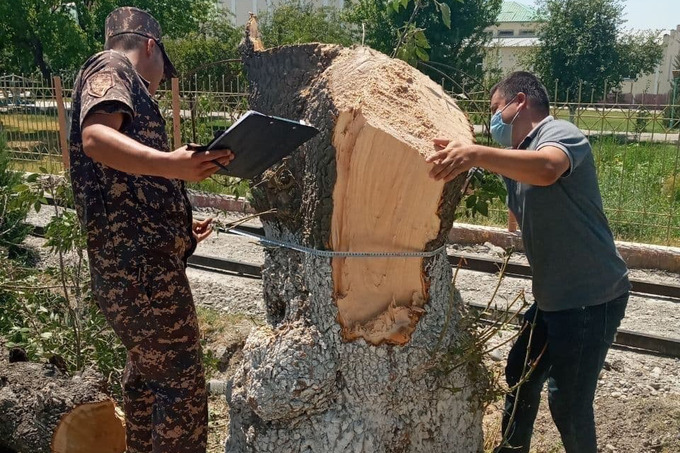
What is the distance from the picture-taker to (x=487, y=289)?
5863 mm

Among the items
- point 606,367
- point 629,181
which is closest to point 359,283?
point 606,367

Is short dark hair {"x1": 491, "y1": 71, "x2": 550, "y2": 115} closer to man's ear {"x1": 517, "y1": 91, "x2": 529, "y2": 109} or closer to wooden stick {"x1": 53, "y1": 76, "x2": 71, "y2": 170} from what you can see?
man's ear {"x1": 517, "y1": 91, "x2": 529, "y2": 109}

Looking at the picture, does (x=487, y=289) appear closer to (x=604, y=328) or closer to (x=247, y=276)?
(x=247, y=276)

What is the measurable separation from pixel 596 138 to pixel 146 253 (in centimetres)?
943

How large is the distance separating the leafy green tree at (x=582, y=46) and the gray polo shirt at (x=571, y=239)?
2322 centimetres

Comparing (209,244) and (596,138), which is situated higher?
(596,138)

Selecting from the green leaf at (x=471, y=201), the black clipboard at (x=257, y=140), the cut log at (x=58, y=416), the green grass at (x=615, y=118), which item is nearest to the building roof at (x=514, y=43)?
the green grass at (x=615, y=118)

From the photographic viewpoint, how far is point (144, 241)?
229 cm

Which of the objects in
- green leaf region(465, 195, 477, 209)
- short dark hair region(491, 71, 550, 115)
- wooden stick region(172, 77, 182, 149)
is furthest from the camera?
wooden stick region(172, 77, 182, 149)

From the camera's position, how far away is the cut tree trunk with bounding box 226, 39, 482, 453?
230 cm

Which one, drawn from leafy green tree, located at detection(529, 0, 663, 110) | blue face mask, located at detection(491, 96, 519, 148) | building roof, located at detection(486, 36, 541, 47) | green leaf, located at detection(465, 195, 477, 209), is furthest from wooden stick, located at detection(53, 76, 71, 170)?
leafy green tree, located at detection(529, 0, 663, 110)

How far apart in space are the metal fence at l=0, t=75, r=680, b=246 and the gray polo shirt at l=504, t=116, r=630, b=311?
251 cm

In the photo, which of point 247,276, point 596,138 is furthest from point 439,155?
point 596,138

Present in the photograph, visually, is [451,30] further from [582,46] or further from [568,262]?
[568,262]
